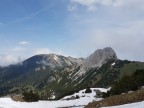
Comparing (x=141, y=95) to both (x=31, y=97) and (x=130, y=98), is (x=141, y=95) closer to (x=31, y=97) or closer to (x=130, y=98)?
(x=130, y=98)

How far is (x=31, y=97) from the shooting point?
83812 millimetres

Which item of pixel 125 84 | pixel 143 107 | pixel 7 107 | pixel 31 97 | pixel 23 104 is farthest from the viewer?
pixel 31 97

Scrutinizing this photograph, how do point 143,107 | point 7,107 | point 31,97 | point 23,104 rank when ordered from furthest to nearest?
point 31,97 < point 23,104 < point 7,107 < point 143,107

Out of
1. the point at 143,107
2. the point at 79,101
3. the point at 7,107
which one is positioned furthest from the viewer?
the point at 79,101

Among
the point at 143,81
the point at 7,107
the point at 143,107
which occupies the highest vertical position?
the point at 143,81

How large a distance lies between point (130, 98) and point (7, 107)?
24770 millimetres

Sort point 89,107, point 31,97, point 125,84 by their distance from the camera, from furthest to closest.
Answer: point 31,97, point 125,84, point 89,107

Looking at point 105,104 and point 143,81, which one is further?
point 143,81

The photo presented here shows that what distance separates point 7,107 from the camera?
46.3 m

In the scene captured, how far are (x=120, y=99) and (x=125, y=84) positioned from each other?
45.6 metres

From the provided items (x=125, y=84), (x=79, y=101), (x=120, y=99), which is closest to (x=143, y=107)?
(x=120, y=99)

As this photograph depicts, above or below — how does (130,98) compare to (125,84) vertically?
below

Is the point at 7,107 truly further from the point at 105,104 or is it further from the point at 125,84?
the point at 125,84

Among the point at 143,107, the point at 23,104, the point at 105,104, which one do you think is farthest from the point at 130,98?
the point at 23,104
